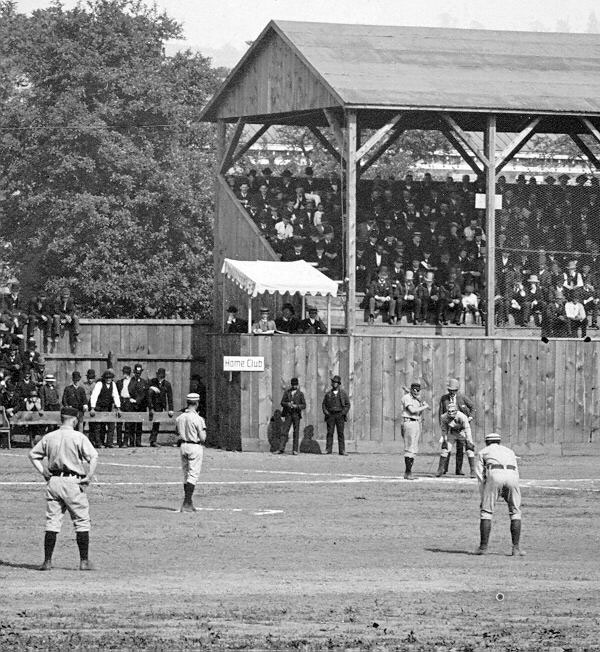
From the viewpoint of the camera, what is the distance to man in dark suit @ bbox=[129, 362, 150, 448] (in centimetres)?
3969

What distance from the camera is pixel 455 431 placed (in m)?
33.2

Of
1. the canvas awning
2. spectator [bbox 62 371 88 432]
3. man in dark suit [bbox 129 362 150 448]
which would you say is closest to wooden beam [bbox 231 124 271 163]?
the canvas awning

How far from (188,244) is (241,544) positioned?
131 ft

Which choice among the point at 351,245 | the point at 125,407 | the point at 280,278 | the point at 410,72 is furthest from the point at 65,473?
the point at 410,72

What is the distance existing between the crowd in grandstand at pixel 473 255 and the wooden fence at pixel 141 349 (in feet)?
11.2

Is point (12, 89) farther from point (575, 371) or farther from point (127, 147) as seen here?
point (575, 371)

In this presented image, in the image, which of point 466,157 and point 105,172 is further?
point 105,172

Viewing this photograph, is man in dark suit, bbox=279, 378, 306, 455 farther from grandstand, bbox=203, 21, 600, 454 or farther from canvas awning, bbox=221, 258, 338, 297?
canvas awning, bbox=221, 258, 338, 297

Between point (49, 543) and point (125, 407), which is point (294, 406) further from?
point (49, 543)

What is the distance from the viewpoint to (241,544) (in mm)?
23594

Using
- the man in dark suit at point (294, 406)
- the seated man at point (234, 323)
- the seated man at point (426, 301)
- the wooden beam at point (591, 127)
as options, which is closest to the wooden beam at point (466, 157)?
the wooden beam at point (591, 127)

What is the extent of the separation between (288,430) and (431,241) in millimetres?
6644

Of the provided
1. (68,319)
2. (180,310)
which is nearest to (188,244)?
(180,310)

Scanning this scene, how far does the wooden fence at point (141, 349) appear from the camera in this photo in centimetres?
4109
